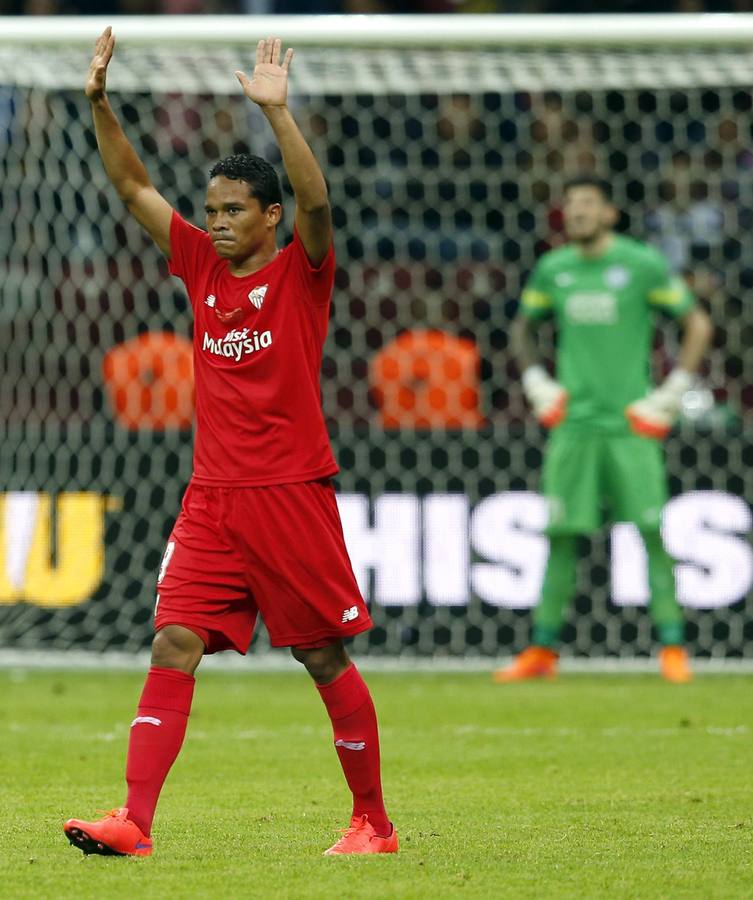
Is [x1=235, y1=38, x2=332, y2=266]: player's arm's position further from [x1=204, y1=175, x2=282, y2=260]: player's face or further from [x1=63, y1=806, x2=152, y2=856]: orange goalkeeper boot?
[x1=63, y1=806, x2=152, y2=856]: orange goalkeeper boot

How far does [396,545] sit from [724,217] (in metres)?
3.43

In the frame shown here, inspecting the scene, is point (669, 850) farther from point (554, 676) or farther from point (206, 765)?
point (554, 676)

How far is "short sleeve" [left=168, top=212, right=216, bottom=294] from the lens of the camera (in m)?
4.93

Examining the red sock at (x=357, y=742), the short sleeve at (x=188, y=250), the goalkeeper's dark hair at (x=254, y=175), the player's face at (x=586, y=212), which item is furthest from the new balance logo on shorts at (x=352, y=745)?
the player's face at (x=586, y=212)

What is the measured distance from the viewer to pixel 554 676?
9.51 m

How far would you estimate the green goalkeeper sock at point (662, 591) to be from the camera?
9086mm

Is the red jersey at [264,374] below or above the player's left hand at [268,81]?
below

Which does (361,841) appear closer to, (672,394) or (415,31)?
(672,394)

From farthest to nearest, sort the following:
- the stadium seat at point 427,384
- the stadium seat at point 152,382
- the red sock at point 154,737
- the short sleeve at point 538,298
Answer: the stadium seat at point 427,384, the stadium seat at point 152,382, the short sleeve at point 538,298, the red sock at point 154,737

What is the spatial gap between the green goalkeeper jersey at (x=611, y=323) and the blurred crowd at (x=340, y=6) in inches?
201

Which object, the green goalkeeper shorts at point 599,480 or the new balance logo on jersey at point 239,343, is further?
the green goalkeeper shorts at point 599,480

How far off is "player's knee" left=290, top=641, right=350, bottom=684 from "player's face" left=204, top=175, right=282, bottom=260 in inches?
40.9

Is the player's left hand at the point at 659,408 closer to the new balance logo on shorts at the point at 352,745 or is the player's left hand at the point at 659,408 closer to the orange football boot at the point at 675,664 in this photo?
the orange football boot at the point at 675,664

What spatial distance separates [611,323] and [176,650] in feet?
16.9
